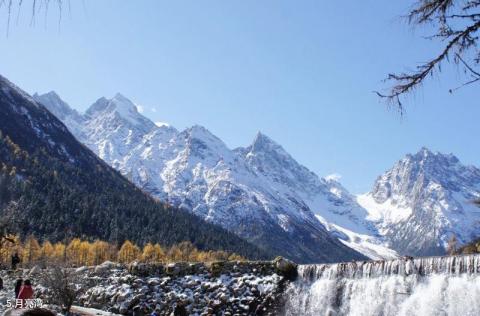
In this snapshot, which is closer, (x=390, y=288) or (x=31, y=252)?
(x=390, y=288)

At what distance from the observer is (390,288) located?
88.2 ft

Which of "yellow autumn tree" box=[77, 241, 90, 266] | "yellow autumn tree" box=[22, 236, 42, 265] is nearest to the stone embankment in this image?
"yellow autumn tree" box=[22, 236, 42, 265]

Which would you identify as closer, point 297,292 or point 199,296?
point 297,292

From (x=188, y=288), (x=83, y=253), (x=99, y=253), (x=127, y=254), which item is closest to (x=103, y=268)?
(x=188, y=288)

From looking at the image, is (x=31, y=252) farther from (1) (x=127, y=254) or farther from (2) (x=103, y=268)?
(2) (x=103, y=268)

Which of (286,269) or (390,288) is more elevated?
(390,288)

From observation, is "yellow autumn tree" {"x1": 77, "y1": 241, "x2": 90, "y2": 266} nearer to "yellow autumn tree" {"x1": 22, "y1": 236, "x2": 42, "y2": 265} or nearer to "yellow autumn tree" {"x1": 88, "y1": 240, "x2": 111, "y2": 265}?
"yellow autumn tree" {"x1": 88, "y1": 240, "x2": 111, "y2": 265}

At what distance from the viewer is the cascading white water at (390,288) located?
24.3m

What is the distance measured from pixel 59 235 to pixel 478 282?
5739 inches

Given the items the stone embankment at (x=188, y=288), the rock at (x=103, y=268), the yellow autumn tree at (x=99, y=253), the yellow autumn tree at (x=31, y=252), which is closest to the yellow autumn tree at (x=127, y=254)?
the yellow autumn tree at (x=99, y=253)

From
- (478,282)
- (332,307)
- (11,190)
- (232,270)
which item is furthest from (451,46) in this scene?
(11,190)

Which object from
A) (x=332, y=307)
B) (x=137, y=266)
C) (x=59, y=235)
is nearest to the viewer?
(x=332, y=307)

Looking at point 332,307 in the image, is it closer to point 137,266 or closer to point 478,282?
point 478,282

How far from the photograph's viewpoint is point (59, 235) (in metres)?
153
